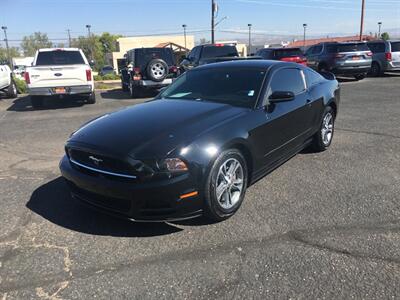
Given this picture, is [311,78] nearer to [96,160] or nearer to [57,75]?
[96,160]

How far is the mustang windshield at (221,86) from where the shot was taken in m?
4.61

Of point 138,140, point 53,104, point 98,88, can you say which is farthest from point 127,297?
point 98,88

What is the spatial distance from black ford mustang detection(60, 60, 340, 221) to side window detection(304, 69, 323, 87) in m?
0.46

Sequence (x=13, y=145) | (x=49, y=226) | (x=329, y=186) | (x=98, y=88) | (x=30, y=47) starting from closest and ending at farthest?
(x=49, y=226) < (x=329, y=186) < (x=13, y=145) < (x=98, y=88) < (x=30, y=47)

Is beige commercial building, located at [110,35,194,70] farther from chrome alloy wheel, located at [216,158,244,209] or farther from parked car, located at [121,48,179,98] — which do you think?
chrome alloy wheel, located at [216,158,244,209]

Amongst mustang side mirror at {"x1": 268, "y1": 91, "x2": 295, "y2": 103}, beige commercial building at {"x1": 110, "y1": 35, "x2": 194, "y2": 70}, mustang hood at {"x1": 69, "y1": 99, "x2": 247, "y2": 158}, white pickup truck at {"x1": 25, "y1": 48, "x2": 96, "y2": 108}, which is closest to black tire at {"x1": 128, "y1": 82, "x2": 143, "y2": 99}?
white pickup truck at {"x1": 25, "y1": 48, "x2": 96, "y2": 108}

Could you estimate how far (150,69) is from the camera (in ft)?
44.3

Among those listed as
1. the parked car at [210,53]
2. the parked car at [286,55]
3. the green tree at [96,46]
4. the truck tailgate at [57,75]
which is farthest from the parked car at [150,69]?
the green tree at [96,46]

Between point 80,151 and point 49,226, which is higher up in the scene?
point 80,151

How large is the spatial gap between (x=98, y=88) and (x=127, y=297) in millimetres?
17195

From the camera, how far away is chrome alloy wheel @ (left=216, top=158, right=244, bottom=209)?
12.5 ft

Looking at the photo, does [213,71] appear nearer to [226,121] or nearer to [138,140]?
[226,121]

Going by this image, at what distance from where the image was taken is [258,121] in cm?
433

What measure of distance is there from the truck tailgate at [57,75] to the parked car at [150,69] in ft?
7.78
